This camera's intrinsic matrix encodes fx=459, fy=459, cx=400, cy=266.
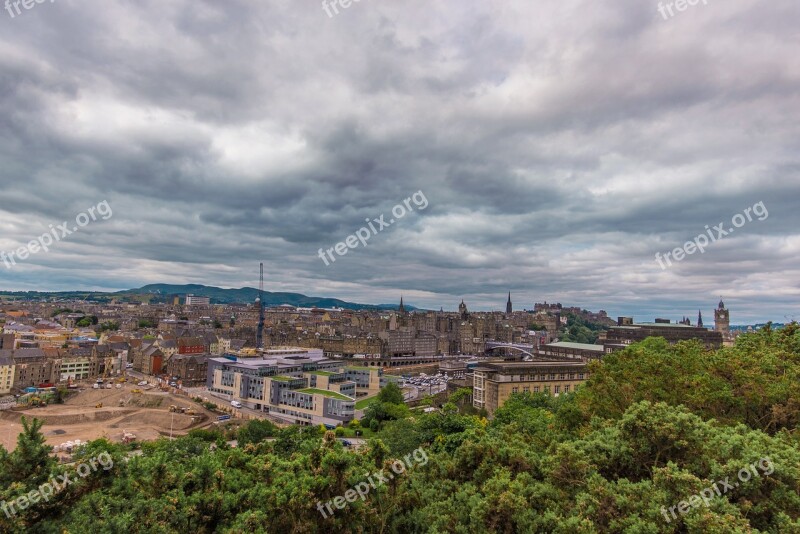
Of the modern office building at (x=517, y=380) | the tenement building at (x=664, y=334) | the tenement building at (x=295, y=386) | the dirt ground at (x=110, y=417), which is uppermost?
the tenement building at (x=664, y=334)

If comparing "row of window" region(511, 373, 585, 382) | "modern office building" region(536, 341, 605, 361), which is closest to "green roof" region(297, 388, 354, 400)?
"row of window" region(511, 373, 585, 382)

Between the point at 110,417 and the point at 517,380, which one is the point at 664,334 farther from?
the point at 110,417

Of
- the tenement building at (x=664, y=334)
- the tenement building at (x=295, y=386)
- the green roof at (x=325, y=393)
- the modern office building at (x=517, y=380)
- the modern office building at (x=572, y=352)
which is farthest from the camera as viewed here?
the tenement building at (x=664, y=334)

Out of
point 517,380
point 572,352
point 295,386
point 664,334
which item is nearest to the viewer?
point 517,380

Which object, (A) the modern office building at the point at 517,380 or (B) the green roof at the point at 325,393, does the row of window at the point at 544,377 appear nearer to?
(A) the modern office building at the point at 517,380

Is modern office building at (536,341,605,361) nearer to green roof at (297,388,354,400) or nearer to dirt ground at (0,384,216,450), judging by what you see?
green roof at (297,388,354,400)

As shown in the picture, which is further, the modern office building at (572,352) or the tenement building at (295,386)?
the modern office building at (572,352)

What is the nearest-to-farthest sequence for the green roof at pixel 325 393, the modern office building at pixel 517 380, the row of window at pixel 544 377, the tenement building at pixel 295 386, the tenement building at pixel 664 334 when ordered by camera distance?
the modern office building at pixel 517 380, the row of window at pixel 544 377, the tenement building at pixel 295 386, the green roof at pixel 325 393, the tenement building at pixel 664 334

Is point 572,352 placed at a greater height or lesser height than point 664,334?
lesser

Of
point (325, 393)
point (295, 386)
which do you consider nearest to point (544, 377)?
point (325, 393)

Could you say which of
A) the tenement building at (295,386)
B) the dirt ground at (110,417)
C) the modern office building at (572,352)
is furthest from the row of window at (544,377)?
the dirt ground at (110,417)
